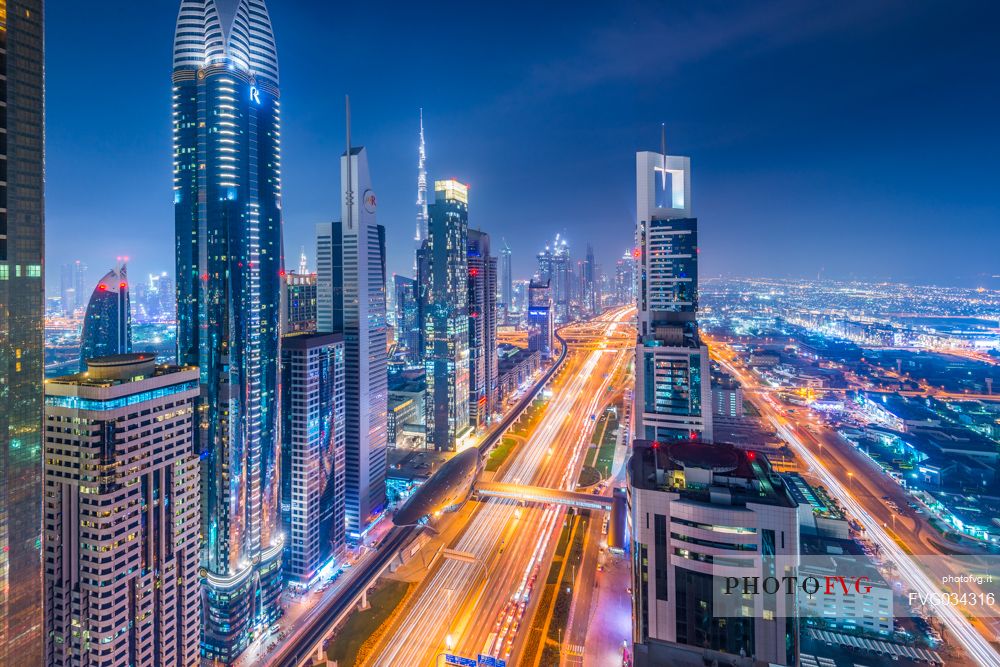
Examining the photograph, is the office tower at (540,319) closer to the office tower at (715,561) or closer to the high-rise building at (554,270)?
the high-rise building at (554,270)

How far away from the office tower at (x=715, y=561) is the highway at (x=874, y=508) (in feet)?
73.5

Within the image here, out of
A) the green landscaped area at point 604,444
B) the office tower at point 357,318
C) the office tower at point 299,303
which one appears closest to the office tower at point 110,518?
the office tower at point 357,318

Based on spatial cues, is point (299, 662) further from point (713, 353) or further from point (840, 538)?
point (713, 353)

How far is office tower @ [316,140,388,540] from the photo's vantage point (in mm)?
50531

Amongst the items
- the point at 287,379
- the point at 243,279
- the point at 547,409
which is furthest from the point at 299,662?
the point at 547,409

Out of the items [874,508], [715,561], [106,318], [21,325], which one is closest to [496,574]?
[715,561]

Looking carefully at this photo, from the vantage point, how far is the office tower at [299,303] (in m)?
61.8

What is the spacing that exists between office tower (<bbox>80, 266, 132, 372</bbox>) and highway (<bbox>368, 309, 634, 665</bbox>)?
42.3 m

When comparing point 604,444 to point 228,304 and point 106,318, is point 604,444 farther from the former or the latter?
point 106,318

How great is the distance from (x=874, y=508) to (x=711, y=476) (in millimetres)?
39328

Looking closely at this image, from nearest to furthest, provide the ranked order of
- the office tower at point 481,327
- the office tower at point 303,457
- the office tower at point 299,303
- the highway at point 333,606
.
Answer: the highway at point 333,606 < the office tower at point 303,457 < the office tower at point 299,303 < the office tower at point 481,327

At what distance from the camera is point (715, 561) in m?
20.6

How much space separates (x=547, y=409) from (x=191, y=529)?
2768 inches

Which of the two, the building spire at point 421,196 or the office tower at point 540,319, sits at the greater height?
the building spire at point 421,196
